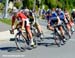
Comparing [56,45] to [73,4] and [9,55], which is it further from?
[73,4]

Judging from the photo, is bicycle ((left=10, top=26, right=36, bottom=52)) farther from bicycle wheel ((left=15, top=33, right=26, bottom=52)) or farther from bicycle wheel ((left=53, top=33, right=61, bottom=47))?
bicycle wheel ((left=53, top=33, right=61, bottom=47))

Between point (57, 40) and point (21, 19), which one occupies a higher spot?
point (21, 19)

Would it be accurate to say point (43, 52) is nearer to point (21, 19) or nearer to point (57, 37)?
point (21, 19)

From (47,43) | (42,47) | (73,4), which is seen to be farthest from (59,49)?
(73,4)

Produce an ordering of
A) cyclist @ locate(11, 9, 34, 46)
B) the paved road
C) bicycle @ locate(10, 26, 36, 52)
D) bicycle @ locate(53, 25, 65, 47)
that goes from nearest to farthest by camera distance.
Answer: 1. the paved road
2. cyclist @ locate(11, 9, 34, 46)
3. bicycle @ locate(10, 26, 36, 52)
4. bicycle @ locate(53, 25, 65, 47)

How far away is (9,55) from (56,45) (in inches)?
141

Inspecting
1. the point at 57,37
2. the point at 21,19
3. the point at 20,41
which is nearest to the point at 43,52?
the point at 20,41

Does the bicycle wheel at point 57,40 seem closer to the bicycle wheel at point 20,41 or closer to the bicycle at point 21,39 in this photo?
the bicycle at point 21,39

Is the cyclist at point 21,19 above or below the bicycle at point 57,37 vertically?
above

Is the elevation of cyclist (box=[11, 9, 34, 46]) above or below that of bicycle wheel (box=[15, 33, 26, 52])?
above

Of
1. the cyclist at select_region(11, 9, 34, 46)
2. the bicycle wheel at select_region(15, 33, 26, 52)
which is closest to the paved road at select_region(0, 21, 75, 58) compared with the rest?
the bicycle wheel at select_region(15, 33, 26, 52)

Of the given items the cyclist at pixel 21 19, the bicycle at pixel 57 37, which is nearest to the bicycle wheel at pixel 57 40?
the bicycle at pixel 57 37

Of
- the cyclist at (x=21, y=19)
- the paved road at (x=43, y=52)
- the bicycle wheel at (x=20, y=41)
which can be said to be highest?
the cyclist at (x=21, y=19)

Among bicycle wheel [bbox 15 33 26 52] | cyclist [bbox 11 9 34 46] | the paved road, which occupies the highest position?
cyclist [bbox 11 9 34 46]
